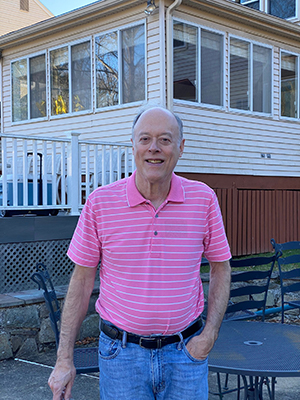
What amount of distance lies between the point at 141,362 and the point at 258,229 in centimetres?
887

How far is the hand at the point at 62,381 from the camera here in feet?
5.79

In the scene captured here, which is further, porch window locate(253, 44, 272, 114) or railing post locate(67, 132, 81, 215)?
porch window locate(253, 44, 272, 114)

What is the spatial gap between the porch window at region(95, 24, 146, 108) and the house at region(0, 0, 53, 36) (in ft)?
37.1

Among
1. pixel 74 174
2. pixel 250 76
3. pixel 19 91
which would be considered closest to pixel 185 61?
pixel 250 76

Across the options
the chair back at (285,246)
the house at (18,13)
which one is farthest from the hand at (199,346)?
the house at (18,13)

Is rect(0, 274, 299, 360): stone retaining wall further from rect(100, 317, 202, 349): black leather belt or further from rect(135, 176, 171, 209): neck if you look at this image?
rect(135, 176, 171, 209): neck

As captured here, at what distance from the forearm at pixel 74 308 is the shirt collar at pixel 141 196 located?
1.09ft

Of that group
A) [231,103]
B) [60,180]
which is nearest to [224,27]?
[231,103]

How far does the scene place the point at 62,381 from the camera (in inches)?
69.7

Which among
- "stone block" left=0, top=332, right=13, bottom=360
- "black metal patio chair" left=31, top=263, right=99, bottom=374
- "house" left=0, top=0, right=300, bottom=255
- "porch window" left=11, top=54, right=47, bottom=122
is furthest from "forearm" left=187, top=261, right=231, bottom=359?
"porch window" left=11, top=54, right=47, bottom=122

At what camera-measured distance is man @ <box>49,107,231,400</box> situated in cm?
172

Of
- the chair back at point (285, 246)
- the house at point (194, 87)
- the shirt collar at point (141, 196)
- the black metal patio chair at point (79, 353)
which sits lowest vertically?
the black metal patio chair at point (79, 353)

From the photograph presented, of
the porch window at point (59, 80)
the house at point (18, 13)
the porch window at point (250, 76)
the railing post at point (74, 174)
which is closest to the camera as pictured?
the railing post at point (74, 174)

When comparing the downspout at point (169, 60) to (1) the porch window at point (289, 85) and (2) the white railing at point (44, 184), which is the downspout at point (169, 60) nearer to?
(2) the white railing at point (44, 184)
